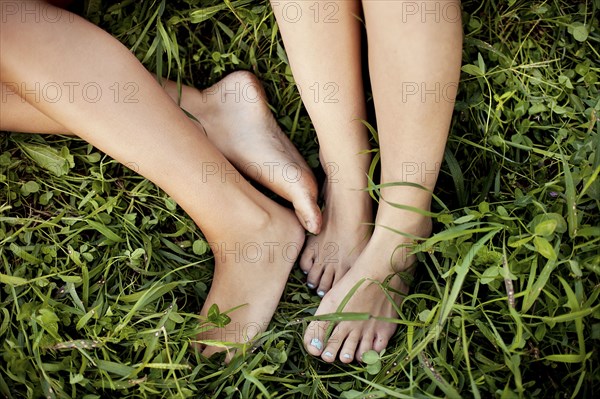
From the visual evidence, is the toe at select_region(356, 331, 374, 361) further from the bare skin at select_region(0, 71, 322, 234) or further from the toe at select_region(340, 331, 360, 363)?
the bare skin at select_region(0, 71, 322, 234)

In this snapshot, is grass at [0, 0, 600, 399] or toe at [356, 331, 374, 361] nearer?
grass at [0, 0, 600, 399]

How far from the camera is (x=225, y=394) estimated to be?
140 cm

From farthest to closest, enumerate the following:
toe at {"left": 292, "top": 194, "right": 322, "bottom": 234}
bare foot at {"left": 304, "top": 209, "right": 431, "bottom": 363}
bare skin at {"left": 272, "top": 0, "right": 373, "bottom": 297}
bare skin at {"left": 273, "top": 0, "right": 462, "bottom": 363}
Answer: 1. toe at {"left": 292, "top": 194, "right": 322, "bottom": 234}
2. bare foot at {"left": 304, "top": 209, "right": 431, "bottom": 363}
3. bare skin at {"left": 272, "top": 0, "right": 373, "bottom": 297}
4. bare skin at {"left": 273, "top": 0, "right": 462, "bottom": 363}

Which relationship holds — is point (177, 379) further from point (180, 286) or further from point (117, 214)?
point (117, 214)

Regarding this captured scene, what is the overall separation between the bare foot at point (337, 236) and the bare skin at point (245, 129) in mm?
55

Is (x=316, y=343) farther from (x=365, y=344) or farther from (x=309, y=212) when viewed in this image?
(x=309, y=212)

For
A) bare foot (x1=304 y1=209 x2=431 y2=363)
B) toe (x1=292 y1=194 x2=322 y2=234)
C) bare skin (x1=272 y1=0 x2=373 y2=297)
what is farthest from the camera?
toe (x1=292 y1=194 x2=322 y2=234)

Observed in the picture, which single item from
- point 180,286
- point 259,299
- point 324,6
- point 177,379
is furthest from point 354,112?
point 177,379

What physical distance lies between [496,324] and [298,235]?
53 cm

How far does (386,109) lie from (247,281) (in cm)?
56

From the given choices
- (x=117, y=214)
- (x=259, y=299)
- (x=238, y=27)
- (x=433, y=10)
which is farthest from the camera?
(x=238, y=27)

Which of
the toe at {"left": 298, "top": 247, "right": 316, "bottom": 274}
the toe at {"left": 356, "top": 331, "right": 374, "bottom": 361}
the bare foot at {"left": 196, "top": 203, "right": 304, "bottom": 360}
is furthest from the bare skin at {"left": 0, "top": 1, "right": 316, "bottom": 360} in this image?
the toe at {"left": 356, "top": 331, "right": 374, "bottom": 361}

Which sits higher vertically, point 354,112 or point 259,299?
point 354,112

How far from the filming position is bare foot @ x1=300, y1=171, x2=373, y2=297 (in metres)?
1.51
